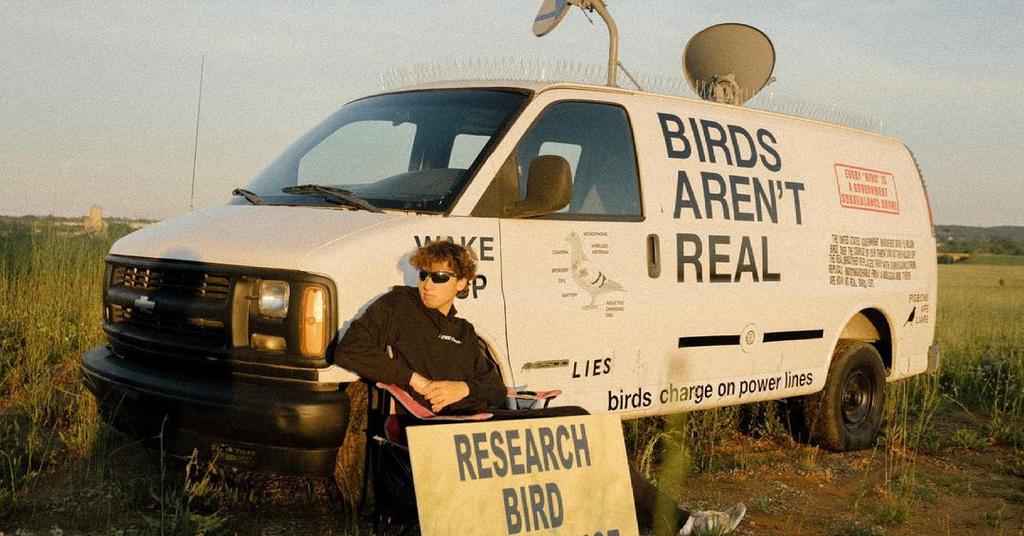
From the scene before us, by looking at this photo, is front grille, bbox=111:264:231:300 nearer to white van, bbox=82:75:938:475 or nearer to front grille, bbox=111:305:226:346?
white van, bbox=82:75:938:475

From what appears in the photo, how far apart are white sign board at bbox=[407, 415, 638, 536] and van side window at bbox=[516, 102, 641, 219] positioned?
1.48m

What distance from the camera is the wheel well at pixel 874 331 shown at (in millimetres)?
7836

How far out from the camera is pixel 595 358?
5645 millimetres

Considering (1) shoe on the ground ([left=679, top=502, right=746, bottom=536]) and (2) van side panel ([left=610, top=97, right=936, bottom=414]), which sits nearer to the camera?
(1) shoe on the ground ([left=679, top=502, right=746, bottom=536])

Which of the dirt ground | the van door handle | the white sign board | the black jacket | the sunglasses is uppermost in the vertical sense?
the van door handle

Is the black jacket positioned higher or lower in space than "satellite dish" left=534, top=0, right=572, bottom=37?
lower

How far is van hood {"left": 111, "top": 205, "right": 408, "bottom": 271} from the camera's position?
15.3ft

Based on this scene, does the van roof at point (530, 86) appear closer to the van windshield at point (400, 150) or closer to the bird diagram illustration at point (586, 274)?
the van windshield at point (400, 150)

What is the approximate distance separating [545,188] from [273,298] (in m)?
1.41

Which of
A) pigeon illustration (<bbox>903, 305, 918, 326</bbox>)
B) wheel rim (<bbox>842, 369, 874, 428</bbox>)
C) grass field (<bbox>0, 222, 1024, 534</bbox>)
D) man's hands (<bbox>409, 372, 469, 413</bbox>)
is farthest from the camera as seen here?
pigeon illustration (<bbox>903, 305, 918, 326</bbox>)

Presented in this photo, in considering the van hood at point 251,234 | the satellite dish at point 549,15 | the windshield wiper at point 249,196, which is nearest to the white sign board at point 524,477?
the van hood at point 251,234

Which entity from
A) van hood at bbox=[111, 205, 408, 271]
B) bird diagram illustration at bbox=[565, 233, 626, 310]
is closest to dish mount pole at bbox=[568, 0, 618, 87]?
bird diagram illustration at bbox=[565, 233, 626, 310]

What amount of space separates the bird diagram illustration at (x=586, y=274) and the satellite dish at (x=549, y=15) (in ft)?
10.5

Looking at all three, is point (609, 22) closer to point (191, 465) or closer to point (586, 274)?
point (586, 274)
